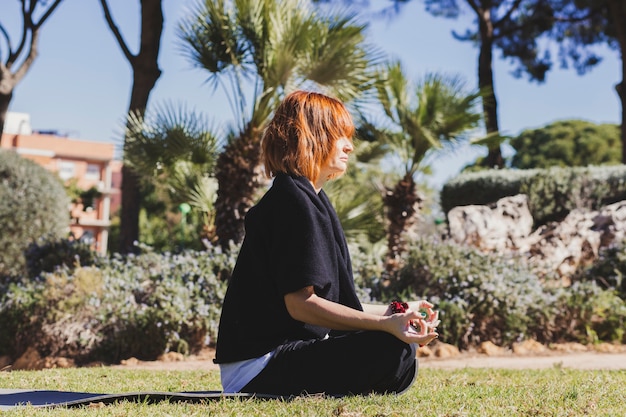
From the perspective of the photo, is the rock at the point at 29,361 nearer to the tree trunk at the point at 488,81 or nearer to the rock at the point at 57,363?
the rock at the point at 57,363

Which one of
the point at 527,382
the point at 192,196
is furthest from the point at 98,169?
the point at 527,382

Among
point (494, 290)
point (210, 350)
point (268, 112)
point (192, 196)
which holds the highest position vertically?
point (268, 112)

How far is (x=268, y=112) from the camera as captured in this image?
30.4 feet

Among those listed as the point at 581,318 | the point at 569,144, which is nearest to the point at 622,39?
the point at 581,318

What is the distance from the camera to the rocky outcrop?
30.7 ft

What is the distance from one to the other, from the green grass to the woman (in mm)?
119

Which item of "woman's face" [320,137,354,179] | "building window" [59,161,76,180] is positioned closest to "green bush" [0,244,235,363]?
"woman's face" [320,137,354,179]

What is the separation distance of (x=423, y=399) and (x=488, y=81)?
50.4ft

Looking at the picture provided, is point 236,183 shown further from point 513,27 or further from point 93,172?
point 93,172

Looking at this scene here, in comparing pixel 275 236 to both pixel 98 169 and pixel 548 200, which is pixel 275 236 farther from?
pixel 98 169

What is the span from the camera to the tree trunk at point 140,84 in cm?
1188

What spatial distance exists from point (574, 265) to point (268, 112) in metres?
4.37

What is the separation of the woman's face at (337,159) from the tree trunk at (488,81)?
12.9 meters

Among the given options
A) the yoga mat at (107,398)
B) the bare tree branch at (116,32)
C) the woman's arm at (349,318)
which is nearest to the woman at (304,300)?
the woman's arm at (349,318)
